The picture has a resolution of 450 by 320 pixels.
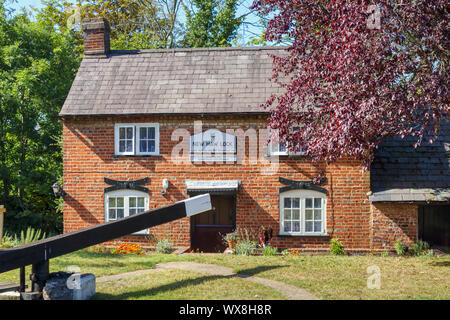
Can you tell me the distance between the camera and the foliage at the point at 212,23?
25703 mm

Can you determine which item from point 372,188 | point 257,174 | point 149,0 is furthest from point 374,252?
point 149,0

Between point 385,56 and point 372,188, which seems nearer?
point 385,56

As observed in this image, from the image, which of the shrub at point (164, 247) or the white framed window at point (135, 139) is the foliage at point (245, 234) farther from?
the white framed window at point (135, 139)

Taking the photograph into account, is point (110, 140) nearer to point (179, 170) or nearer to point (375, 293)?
point (179, 170)

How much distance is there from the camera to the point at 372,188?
586 inches

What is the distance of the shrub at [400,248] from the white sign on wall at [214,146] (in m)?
6.00

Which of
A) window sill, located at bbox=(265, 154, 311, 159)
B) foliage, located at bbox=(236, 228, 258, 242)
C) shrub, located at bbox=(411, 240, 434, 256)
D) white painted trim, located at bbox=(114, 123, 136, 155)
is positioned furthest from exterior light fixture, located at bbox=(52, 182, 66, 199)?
shrub, located at bbox=(411, 240, 434, 256)

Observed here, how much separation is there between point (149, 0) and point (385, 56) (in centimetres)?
2208

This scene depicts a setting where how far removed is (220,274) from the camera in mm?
10250

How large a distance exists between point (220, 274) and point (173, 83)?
8320mm

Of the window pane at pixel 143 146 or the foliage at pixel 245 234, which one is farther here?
the window pane at pixel 143 146

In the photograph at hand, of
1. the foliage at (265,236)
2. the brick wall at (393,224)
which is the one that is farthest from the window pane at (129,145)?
the brick wall at (393,224)

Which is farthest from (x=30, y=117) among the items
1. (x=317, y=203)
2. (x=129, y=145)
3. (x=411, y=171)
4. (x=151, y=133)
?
(x=411, y=171)

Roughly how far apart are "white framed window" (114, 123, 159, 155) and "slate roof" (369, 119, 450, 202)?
7666mm
